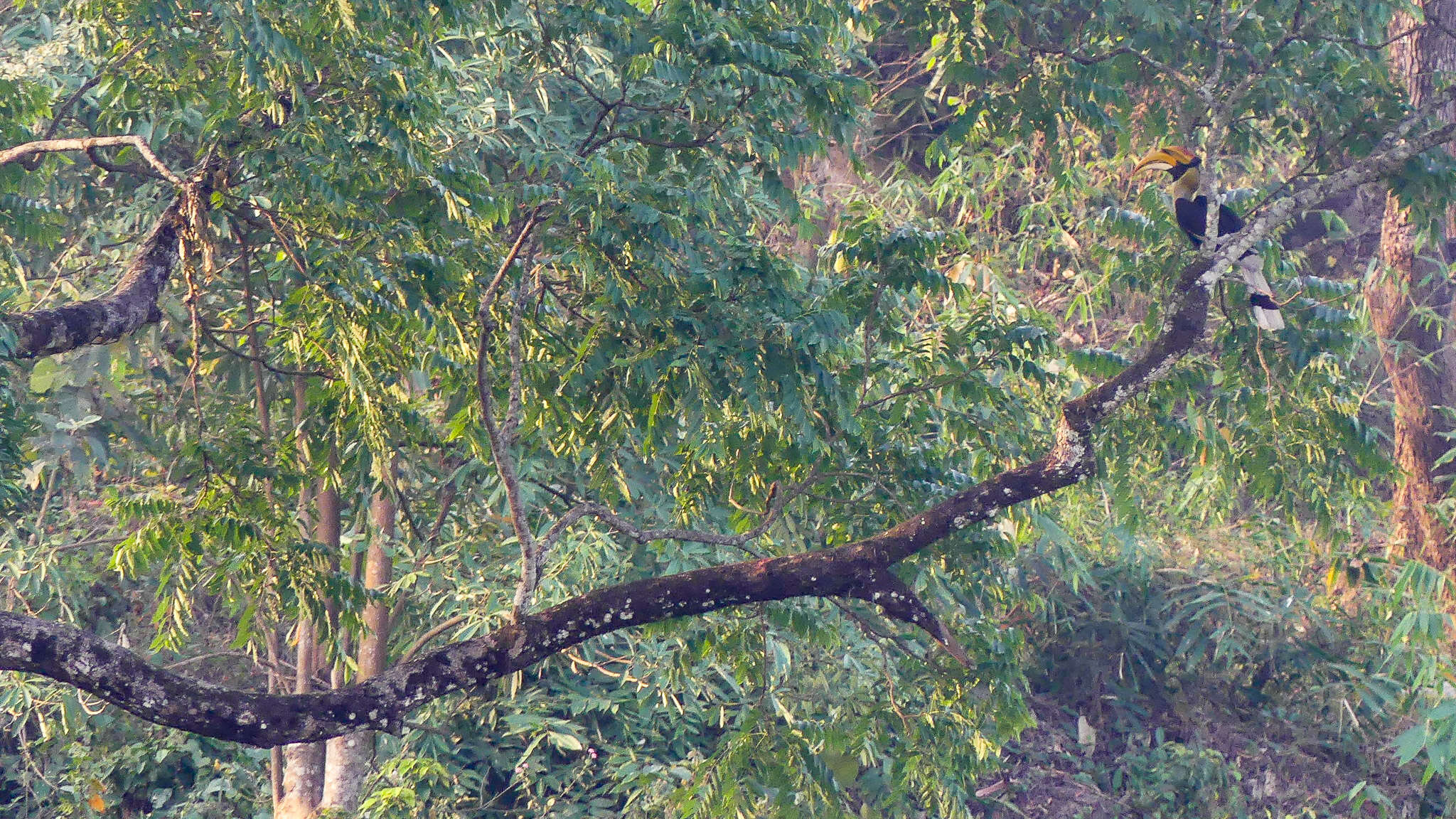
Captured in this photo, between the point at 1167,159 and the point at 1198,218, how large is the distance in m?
0.36

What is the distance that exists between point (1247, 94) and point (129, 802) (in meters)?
6.29

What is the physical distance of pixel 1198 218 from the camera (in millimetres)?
5547

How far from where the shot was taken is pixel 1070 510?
7590 millimetres

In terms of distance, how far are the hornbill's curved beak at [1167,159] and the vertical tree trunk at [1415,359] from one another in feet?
7.01

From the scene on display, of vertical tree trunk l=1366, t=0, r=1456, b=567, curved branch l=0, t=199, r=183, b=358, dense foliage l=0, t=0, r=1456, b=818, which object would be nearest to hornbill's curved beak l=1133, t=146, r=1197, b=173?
dense foliage l=0, t=0, r=1456, b=818

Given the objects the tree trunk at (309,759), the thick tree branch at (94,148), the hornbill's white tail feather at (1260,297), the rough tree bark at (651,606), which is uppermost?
the thick tree branch at (94,148)

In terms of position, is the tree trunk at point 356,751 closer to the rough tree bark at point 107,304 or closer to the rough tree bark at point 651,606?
the rough tree bark at point 107,304

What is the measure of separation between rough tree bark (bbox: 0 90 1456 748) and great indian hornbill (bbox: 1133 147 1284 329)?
13.9 inches

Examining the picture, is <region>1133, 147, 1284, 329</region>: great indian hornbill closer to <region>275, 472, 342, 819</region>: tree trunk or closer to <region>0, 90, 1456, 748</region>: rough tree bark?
<region>0, 90, 1456, 748</region>: rough tree bark

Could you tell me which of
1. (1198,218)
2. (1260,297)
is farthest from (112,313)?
(1198,218)

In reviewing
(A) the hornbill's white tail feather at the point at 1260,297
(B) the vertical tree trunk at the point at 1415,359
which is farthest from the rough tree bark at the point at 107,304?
(B) the vertical tree trunk at the point at 1415,359

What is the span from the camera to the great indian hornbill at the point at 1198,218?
4340 mm

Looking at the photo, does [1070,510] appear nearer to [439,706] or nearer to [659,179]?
[439,706]

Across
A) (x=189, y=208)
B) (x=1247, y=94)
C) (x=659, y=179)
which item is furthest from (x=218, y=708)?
(x=1247, y=94)
